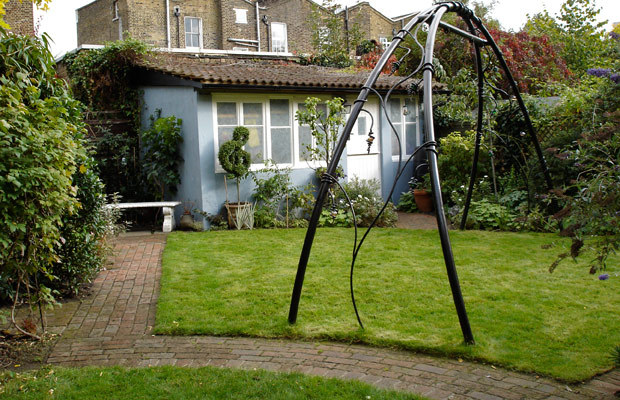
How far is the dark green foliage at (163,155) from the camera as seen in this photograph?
39.9 feet

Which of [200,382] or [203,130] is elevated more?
[203,130]

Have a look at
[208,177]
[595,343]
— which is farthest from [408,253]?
[208,177]

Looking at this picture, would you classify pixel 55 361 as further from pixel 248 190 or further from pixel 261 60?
pixel 261 60

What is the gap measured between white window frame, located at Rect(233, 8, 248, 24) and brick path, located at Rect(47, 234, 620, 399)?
2449 cm

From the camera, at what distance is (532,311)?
5.73m

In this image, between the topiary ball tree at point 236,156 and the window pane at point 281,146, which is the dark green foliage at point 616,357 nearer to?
the topiary ball tree at point 236,156

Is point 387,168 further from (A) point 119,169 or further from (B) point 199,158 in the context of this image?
(A) point 119,169

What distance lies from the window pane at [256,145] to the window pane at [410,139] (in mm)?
4382

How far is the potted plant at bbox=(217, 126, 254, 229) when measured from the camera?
11.0 metres

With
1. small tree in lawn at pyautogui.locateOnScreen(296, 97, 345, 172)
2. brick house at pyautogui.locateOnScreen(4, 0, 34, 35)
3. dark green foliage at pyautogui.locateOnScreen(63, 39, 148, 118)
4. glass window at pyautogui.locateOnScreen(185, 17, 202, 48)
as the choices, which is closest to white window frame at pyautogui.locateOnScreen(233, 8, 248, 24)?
glass window at pyautogui.locateOnScreen(185, 17, 202, 48)

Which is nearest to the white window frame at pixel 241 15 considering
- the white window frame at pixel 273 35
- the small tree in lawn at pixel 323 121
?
the white window frame at pixel 273 35

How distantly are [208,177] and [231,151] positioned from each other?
92 centimetres

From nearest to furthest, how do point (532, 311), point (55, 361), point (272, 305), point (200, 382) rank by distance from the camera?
1. point (200, 382)
2. point (55, 361)
3. point (532, 311)
4. point (272, 305)

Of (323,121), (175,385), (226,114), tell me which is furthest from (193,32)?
(175,385)
